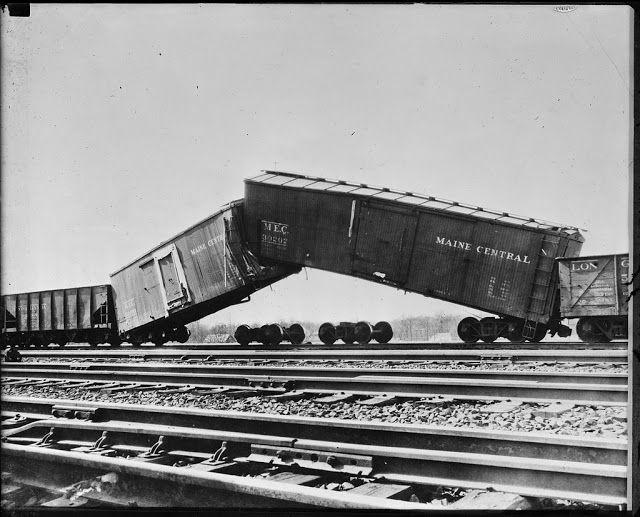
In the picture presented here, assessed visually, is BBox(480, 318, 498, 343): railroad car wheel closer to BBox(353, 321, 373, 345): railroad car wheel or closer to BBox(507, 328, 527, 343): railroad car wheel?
BBox(507, 328, 527, 343): railroad car wheel

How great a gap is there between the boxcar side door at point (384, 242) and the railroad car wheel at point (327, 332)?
304 centimetres

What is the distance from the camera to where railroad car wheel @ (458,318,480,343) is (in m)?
14.2

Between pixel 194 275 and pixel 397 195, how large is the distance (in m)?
6.87

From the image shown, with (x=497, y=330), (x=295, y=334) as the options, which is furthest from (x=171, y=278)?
(x=497, y=330)

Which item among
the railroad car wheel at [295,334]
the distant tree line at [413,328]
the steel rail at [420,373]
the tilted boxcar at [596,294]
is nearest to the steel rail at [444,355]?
the steel rail at [420,373]

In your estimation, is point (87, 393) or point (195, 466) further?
point (87, 393)

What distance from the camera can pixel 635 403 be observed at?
8.68 feet

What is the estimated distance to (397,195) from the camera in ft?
48.2

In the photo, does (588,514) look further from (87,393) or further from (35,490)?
(87,393)

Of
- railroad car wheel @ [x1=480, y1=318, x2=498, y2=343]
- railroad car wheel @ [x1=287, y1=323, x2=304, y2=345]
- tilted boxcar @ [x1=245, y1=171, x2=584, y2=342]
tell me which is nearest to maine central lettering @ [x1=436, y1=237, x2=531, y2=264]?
tilted boxcar @ [x1=245, y1=171, x2=584, y2=342]

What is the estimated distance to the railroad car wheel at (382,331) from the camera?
17.3 m

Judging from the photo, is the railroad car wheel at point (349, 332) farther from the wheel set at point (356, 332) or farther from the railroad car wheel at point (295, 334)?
the railroad car wheel at point (295, 334)

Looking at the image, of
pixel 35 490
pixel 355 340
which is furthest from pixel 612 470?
pixel 355 340

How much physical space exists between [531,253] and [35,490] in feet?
39.2
